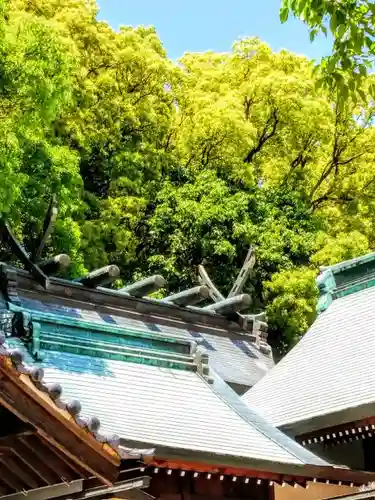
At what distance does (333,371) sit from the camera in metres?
12.2

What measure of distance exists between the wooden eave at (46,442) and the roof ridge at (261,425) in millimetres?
4925

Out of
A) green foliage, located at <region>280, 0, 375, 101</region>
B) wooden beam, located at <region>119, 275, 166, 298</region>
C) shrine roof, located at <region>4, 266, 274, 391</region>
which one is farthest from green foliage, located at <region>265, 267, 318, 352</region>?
green foliage, located at <region>280, 0, 375, 101</region>

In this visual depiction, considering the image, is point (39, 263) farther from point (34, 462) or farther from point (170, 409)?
point (34, 462)

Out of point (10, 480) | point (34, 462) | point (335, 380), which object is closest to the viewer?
point (34, 462)

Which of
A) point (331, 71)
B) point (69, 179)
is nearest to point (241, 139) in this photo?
point (69, 179)

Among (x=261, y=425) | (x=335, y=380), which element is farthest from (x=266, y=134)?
(x=261, y=425)

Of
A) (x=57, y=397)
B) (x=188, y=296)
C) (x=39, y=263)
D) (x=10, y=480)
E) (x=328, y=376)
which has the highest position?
(x=188, y=296)

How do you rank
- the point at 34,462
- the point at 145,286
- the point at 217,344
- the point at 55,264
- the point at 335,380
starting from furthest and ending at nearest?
the point at 217,344 → the point at 145,286 → the point at 55,264 → the point at 335,380 → the point at 34,462

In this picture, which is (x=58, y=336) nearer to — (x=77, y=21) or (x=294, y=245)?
(x=294, y=245)

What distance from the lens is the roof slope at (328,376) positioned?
36.3 feet

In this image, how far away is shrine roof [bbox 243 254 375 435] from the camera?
11.1 m

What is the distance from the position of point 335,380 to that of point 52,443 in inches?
303

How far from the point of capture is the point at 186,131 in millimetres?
28766

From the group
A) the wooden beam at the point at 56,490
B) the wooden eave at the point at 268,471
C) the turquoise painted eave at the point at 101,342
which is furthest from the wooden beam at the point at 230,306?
the wooden beam at the point at 56,490
